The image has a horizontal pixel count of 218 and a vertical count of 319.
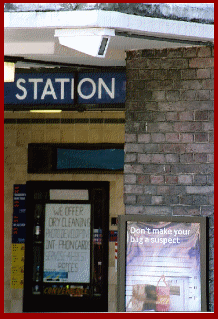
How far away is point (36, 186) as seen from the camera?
31.0 ft

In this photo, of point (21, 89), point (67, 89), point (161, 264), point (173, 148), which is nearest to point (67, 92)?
point (67, 89)

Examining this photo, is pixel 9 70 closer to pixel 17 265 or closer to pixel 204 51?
pixel 204 51

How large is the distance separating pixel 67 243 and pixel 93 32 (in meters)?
5.23

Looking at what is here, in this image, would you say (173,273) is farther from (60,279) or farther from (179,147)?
(60,279)

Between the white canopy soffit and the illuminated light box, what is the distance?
5.07ft

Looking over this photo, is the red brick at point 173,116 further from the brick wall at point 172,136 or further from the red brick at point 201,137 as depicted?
the red brick at point 201,137

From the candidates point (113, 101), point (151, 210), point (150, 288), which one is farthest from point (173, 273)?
point (113, 101)

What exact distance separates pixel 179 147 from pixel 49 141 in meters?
4.14

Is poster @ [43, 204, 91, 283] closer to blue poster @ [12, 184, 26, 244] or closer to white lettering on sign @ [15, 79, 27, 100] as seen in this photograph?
blue poster @ [12, 184, 26, 244]

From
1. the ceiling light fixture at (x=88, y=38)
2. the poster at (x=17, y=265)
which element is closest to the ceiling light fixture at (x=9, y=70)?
the ceiling light fixture at (x=88, y=38)

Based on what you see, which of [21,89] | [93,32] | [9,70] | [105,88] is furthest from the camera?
[21,89]

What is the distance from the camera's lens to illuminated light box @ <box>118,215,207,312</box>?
5316 mm

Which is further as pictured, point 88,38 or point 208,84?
point 208,84

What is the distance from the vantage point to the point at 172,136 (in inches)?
219
